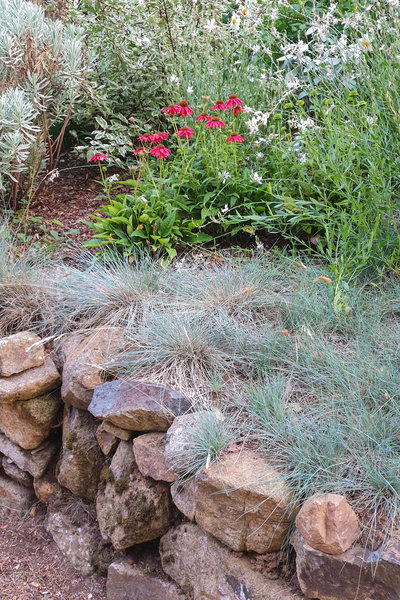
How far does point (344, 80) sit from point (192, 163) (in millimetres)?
1122

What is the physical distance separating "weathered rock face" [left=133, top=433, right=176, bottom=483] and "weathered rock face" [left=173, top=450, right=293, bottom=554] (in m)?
0.22

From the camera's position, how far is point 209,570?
7.82 feet

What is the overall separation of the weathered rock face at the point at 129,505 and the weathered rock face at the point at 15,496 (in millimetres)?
703

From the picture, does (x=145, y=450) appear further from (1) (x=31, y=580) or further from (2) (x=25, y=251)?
(2) (x=25, y=251)

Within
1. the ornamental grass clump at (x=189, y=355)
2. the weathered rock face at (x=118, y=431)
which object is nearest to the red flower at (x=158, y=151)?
the ornamental grass clump at (x=189, y=355)

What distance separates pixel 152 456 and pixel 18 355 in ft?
3.18

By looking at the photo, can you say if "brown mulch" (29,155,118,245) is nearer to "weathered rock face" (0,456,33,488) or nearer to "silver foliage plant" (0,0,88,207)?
"silver foliage plant" (0,0,88,207)

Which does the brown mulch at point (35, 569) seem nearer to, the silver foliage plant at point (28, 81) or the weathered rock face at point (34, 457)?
the weathered rock face at point (34, 457)

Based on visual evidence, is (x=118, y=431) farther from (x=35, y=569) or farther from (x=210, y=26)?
(x=210, y=26)

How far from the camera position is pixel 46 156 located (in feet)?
15.6

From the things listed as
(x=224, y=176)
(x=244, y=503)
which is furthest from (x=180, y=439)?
(x=224, y=176)

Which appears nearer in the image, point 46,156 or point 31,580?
point 31,580

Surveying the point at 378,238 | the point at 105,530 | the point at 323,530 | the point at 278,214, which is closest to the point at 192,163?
the point at 278,214

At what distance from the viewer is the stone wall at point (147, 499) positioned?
6.63 ft
